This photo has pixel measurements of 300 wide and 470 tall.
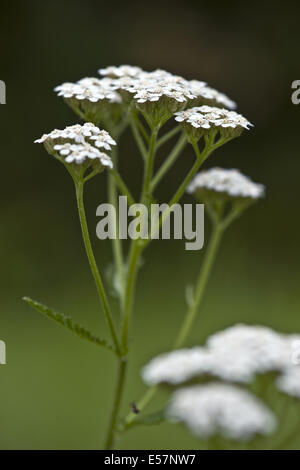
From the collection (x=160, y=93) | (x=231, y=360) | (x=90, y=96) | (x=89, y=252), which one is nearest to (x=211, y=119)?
(x=160, y=93)

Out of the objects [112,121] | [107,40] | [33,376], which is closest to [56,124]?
[107,40]

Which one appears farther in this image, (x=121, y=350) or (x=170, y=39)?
(x=170, y=39)

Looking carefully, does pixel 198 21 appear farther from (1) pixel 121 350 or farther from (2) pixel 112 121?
(1) pixel 121 350

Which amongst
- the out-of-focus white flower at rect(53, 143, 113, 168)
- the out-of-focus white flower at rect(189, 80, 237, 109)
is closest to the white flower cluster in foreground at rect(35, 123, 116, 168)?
the out-of-focus white flower at rect(53, 143, 113, 168)

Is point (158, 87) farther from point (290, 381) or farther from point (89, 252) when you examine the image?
point (290, 381)

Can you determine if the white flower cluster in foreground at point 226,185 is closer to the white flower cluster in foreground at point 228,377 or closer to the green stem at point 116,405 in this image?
the white flower cluster in foreground at point 228,377

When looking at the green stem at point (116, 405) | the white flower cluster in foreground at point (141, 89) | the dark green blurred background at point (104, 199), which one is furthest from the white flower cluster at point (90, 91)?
the dark green blurred background at point (104, 199)
